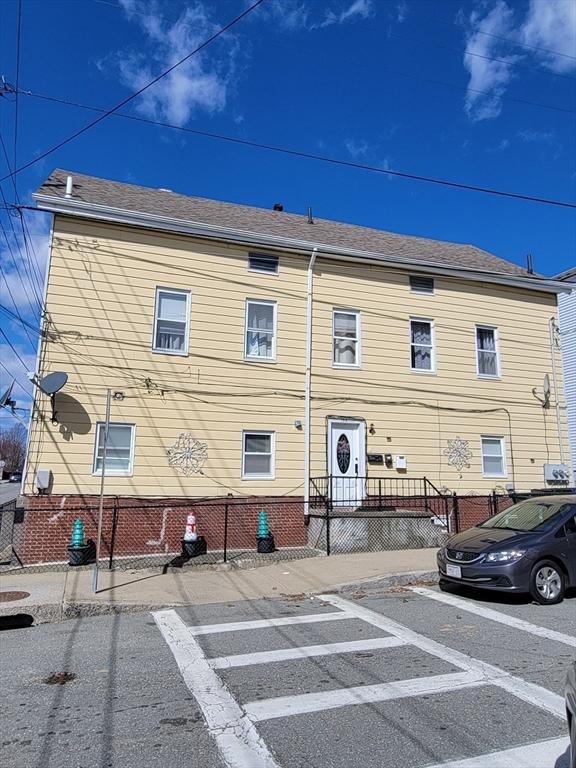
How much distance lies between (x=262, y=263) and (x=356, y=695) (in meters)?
11.3

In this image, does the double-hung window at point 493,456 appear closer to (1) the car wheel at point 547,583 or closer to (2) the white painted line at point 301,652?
(1) the car wheel at point 547,583

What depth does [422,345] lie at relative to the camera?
607 inches

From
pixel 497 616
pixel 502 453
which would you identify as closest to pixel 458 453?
pixel 502 453

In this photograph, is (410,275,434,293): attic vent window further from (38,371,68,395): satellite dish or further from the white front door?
(38,371,68,395): satellite dish

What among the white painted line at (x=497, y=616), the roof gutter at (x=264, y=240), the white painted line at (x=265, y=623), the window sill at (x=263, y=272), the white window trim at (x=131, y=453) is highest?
the roof gutter at (x=264, y=240)

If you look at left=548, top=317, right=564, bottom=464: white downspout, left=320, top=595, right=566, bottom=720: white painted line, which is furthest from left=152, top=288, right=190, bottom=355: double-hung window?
left=548, top=317, right=564, bottom=464: white downspout

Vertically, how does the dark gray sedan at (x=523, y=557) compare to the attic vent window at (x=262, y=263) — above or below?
below

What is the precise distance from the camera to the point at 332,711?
4.15 metres

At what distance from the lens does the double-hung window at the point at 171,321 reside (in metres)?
13.1

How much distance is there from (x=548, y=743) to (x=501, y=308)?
14.4 metres

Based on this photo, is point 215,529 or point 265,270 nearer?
point 215,529

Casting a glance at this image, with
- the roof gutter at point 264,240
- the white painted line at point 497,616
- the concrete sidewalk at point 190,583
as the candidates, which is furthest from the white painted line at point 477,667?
the roof gutter at point 264,240

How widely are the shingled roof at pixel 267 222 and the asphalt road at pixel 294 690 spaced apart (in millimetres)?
9902

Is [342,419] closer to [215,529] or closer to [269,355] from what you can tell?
[269,355]
